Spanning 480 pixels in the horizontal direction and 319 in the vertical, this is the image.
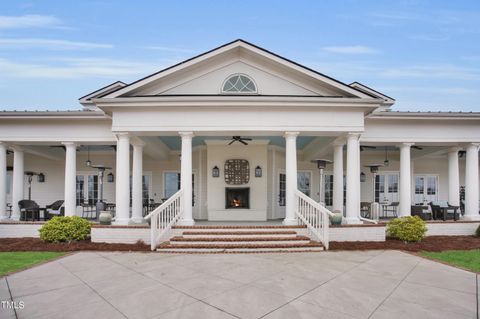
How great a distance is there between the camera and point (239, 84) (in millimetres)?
10297

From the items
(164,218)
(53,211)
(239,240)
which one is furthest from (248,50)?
(53,211)

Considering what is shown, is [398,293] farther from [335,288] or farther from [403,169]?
[403,169]

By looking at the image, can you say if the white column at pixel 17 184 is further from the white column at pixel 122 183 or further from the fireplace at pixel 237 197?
the fireplace at pixel 237 197

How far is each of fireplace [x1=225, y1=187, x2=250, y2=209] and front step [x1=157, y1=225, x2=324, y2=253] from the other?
362 centimetres

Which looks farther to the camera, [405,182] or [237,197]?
[237,197]

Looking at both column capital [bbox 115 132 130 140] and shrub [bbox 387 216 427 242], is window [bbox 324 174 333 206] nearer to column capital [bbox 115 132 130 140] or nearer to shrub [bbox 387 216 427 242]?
shrub [bbox 387 216 427 242]

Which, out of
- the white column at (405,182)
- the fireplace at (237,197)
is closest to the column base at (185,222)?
the fireplace at (237,197)

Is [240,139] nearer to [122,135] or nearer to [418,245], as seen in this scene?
[122,135]

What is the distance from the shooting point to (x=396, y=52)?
16.0 meters

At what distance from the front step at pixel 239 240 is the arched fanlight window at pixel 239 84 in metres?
4.84

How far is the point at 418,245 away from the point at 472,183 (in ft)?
15.3

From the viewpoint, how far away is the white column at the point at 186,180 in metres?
9.12

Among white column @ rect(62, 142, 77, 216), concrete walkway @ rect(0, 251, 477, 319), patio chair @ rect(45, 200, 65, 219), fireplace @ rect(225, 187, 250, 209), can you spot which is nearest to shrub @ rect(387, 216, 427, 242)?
concrete walkway @ rect(0, 251, 477, 319)

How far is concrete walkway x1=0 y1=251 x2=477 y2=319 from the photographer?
12.7ft
